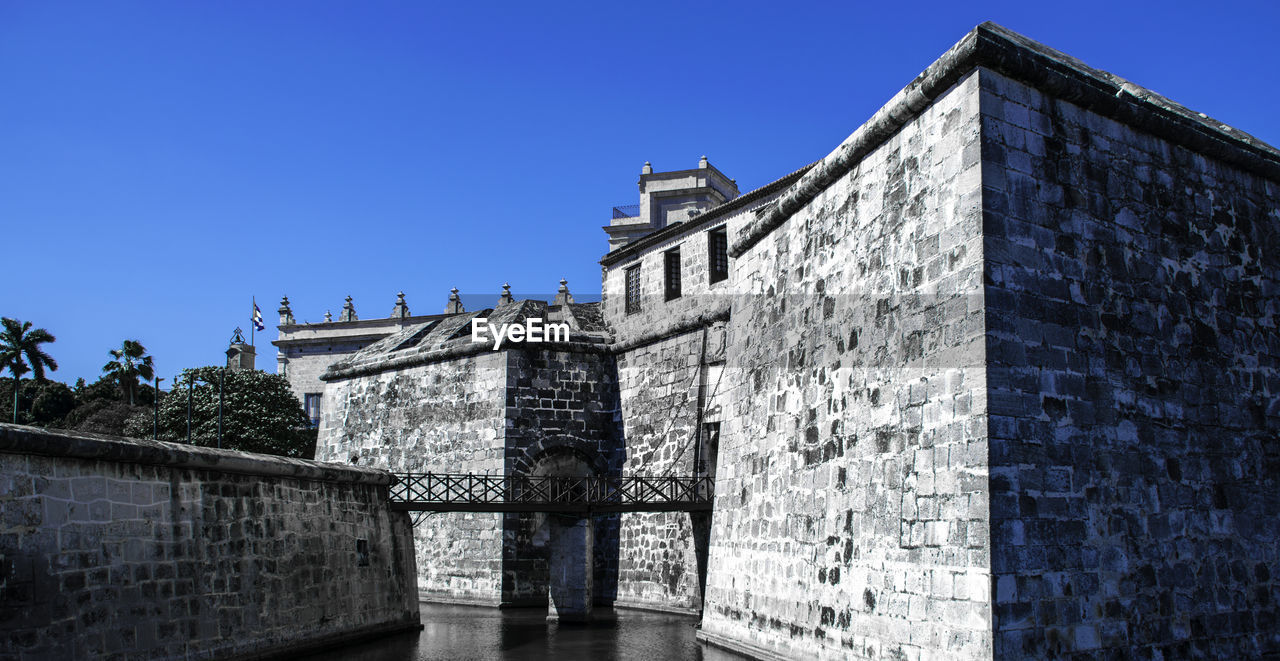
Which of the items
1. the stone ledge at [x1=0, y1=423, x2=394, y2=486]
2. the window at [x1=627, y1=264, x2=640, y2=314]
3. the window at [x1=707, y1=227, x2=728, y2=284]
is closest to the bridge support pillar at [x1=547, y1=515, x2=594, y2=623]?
the stone ledge at [x1=0, y1=423, x2=394, y2=486]

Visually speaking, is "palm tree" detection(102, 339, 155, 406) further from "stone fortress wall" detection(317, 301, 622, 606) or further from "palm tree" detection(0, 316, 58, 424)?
"stone fortress wall" detection(317, 301, 622, 606)

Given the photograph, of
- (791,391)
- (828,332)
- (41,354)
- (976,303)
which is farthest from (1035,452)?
(41,354)

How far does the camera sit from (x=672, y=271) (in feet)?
76.4

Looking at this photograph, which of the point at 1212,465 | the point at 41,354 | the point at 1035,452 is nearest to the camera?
the point at 1035,452

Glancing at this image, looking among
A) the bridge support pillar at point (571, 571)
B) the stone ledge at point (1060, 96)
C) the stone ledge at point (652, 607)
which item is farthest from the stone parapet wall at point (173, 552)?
the stone ledge at point (1060, 96)

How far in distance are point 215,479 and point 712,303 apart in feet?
36.1

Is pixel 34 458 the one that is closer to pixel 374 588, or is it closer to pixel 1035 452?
pixel 374 588

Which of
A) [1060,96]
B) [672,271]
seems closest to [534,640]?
[672,271]

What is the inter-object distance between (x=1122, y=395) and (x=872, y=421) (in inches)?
93.7

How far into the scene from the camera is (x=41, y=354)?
44.8 metres

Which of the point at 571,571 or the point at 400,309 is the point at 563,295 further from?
the point at 571,571

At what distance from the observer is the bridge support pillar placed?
18109 millimetres

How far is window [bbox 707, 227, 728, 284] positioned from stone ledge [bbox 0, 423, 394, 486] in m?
9.42

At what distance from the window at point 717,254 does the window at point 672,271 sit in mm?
1334
